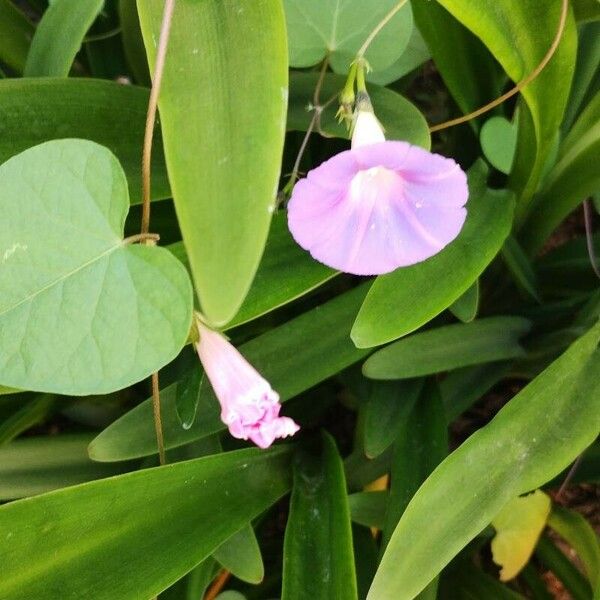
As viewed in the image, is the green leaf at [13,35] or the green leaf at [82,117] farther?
the green leaf at [13,35]

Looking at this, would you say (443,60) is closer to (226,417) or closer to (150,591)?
(226,417)

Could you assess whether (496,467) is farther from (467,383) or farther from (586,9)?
(586,9)

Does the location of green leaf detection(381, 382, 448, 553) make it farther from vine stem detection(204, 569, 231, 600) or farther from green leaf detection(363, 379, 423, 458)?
vine stem detection(204, 569, 231, 600)

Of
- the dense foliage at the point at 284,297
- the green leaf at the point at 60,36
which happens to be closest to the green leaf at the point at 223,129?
the dense foliage at the point at 284,297

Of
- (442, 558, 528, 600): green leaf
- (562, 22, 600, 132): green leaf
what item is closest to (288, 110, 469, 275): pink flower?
(562, 22, 600, 132): green leaf

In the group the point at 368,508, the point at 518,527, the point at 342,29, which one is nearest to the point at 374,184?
the point at 342,29

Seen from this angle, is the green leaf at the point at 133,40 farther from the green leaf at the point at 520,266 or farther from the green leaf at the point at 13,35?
the green leaf at the point at 520,266
